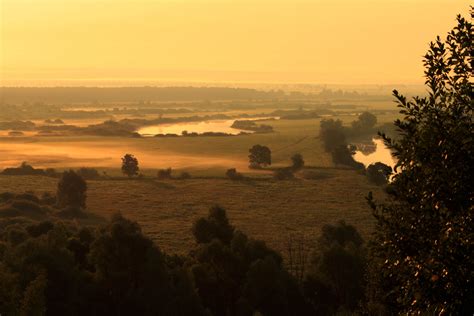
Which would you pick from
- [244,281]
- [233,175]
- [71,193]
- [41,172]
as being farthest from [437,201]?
[41,172]

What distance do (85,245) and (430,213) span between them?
36.4m

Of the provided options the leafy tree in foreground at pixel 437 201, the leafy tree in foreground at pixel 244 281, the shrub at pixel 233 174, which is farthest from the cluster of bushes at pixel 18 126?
the leafy tree in foreground at pixel 437 201

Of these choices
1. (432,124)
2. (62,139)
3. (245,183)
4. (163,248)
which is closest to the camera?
(432,124)

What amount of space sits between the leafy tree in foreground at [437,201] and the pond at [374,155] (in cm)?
10833

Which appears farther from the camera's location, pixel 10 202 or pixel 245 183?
pixel 245 183

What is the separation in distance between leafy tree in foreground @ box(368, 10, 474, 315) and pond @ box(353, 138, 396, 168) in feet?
355

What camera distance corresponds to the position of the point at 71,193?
88.0 m

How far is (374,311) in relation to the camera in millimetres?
35438

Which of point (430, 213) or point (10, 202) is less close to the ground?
point (430, 213)

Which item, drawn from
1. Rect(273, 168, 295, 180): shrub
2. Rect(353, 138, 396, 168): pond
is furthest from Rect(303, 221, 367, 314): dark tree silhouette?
Rect(353, 138, 396, 168): pond

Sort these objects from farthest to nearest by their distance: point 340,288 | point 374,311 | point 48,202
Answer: point 48,202 → point 340,288 → point 374,311

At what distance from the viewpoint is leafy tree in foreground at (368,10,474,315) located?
1708cm

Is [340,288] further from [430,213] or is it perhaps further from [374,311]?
[430,213]

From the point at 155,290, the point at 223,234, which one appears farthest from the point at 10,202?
the point at 155,290
